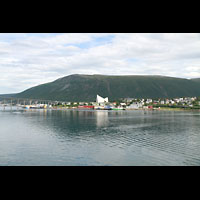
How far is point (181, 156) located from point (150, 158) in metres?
2.71

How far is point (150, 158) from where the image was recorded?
16359 millimetres
